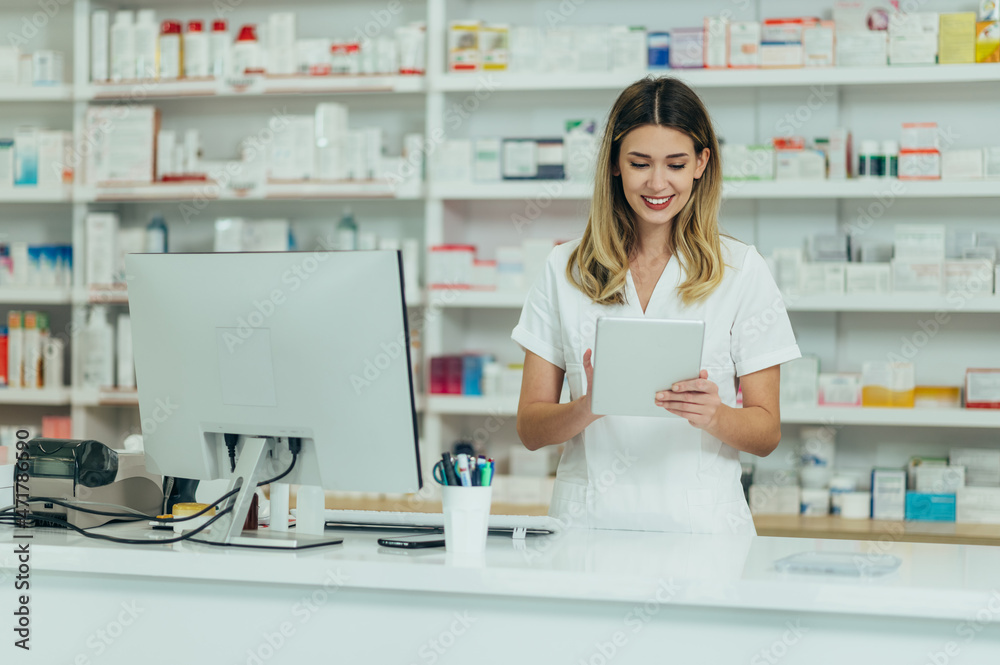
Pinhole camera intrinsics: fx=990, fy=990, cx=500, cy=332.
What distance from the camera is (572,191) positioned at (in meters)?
3.33

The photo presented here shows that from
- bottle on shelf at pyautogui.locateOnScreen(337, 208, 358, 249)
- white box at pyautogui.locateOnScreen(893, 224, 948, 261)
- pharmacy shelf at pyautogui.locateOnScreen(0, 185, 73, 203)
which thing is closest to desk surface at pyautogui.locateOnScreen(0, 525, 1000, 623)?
white box at pyautogui.locateOnScreen(893, 224, 948, 261)

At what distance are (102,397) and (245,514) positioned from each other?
2365 millimetres

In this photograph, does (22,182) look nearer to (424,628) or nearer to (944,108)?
(424,628)

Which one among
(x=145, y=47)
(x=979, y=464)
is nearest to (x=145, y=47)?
(x=145, y=47)

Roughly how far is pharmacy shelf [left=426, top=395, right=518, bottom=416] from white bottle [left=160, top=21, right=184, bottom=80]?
4.99 ft

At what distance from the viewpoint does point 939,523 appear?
3.15m

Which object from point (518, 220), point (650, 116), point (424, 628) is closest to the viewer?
point (424, 628)

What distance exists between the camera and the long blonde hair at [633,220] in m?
1.81

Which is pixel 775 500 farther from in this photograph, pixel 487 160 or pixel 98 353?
pixel 98 353

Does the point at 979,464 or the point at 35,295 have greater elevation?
the point at 35,295

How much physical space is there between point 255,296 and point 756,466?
94.6 inches

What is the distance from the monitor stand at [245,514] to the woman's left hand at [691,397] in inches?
21.5

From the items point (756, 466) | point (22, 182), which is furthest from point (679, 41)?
point (22, 182)

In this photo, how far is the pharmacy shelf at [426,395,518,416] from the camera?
132 inches
